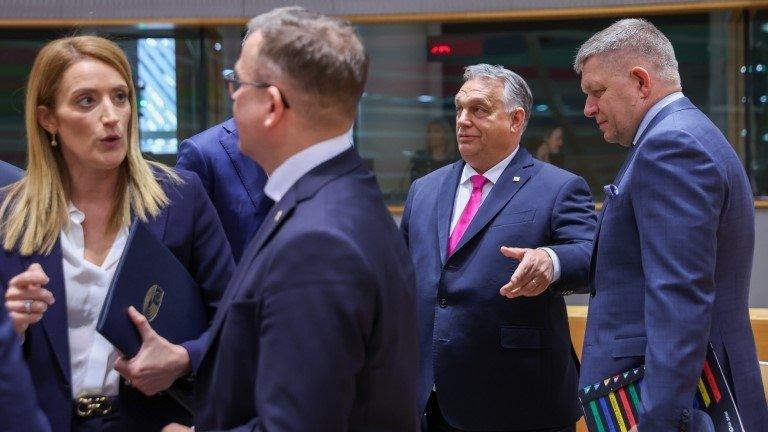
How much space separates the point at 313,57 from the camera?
136 centimetres

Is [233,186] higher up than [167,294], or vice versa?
A: [233,186]

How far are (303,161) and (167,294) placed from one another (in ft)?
2.14

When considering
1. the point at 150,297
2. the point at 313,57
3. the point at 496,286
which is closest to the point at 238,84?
the point at 313,57

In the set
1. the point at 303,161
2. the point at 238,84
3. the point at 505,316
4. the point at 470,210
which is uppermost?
the point at 238,84

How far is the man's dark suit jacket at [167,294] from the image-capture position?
1.90 m

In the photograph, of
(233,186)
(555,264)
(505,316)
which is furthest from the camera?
(505,316)

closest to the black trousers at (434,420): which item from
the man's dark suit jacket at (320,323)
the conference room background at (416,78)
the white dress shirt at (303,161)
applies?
the man's dark suit jacket at (320,323)

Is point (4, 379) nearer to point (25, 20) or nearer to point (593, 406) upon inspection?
point (593, 406)

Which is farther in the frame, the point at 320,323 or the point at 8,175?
the point at 8,175

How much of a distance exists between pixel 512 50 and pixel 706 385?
546 centimetres

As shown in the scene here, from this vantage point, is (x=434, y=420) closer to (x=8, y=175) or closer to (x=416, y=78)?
(x=8, y=175)

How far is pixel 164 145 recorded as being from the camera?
24.0 feet

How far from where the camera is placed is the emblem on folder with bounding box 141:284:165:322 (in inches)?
73.3

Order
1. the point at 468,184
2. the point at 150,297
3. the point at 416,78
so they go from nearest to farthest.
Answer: the point at 150,297 < the point at 468,184 < the point at 416,78
